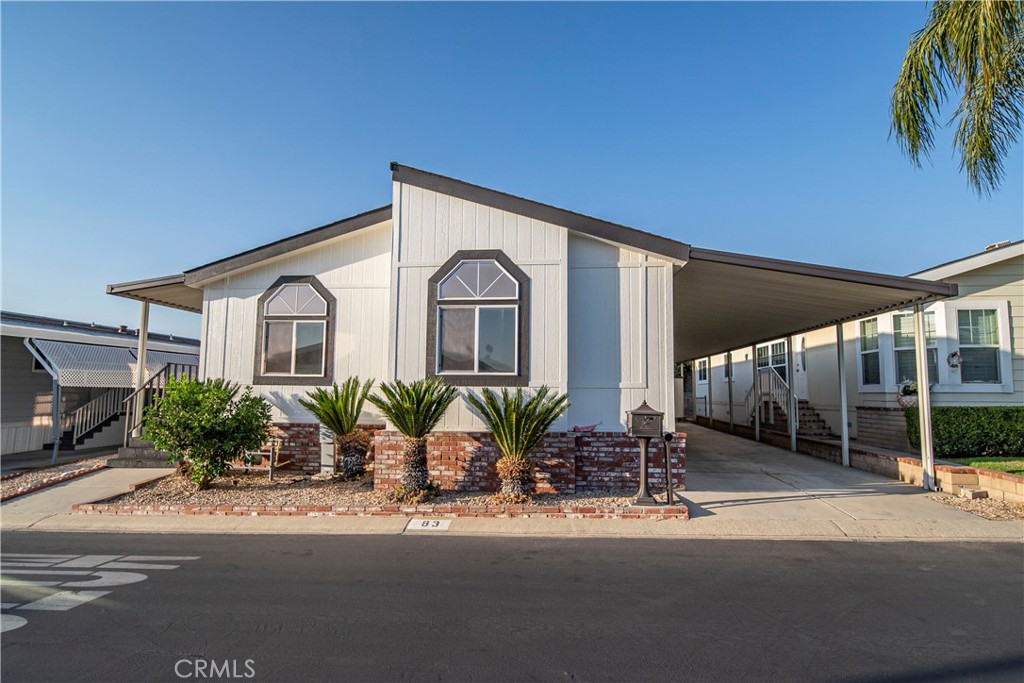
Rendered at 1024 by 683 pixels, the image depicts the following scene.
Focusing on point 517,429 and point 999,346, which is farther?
point 999,346

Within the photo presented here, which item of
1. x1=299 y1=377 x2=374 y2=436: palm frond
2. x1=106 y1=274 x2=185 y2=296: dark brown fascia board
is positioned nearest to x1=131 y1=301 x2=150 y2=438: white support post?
x1=106 y1=274 x2=185 y2=296: dark brown fascia board

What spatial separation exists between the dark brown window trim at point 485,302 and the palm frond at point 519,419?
1.84 feet

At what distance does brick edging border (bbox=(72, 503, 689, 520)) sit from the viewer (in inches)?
307

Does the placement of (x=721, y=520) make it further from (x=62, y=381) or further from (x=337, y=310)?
(x=62, y=381)

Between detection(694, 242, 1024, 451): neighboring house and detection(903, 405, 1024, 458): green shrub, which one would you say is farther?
detection(694, 242, 1024, 451): neighboring house

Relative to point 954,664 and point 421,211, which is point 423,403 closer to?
point 421,211

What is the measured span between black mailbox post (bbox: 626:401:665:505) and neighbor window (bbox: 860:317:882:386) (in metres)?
8.68

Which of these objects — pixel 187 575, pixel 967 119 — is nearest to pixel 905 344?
pixel 967 119

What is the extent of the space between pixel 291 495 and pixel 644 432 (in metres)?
5.67

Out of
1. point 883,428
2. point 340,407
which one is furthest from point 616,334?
point 883,428

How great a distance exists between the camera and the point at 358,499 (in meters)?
8.59

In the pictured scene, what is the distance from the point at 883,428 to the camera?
13.4 m

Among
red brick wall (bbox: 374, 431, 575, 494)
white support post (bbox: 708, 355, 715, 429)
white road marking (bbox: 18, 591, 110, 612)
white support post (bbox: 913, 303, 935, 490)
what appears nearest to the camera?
white road marking (bbox: 18, 591, 110, 612)

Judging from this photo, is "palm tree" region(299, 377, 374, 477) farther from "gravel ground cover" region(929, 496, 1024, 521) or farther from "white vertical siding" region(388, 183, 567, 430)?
"gravel ground cover" region(929, 496, 1024, 521)
